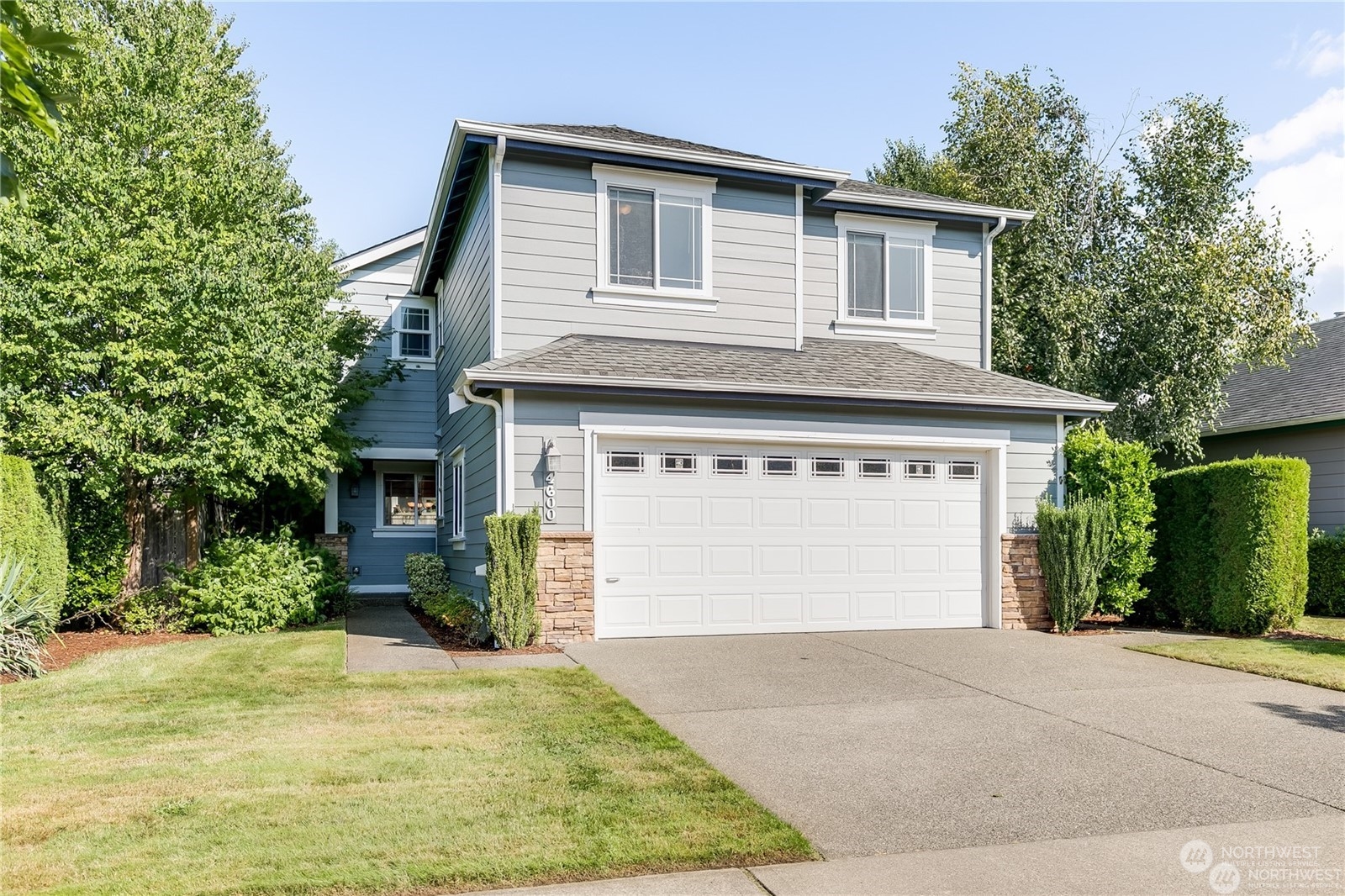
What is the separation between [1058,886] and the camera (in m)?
4.07

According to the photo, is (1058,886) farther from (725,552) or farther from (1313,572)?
(1313,572)

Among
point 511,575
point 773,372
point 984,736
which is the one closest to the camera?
point 984,736

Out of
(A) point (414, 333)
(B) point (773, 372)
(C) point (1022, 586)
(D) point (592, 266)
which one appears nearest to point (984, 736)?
(B) point (773, 372)

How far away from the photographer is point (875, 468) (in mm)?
12172

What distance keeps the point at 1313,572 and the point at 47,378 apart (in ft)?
58.9

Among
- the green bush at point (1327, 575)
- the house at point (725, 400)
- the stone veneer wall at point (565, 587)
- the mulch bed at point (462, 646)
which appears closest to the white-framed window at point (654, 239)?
the house at point (725, 400)

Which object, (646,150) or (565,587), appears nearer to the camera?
(565,587)

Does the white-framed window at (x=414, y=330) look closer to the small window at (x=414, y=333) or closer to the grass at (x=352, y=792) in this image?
the small window at (x=414, y=333)

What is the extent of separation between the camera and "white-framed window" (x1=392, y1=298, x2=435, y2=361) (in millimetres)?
18234

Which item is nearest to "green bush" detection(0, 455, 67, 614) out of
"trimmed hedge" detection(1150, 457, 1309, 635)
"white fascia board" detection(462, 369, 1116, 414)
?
"white fascia board" detection(462, 369, 1116, 414)

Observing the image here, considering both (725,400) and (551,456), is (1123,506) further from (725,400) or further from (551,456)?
(551,456)

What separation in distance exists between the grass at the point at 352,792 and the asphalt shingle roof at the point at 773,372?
387cm

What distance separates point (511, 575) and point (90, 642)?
5.55 m

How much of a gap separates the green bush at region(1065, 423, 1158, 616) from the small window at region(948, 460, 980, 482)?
1.35m
